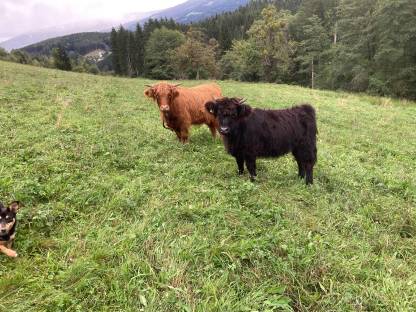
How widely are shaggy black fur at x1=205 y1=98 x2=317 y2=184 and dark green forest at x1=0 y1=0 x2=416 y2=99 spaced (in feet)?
115

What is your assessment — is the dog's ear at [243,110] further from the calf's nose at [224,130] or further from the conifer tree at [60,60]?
the conifer tree at [60,60]

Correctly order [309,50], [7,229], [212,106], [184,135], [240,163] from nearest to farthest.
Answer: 1. [7,229]
2. [212,106]
3. [240,163]
4. [184,135]
5. [309,50]

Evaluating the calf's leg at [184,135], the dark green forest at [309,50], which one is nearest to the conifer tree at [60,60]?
the dark green forest at [309,50]

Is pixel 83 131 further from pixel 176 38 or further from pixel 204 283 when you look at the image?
pixel 176 38

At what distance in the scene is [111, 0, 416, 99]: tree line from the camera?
39.2 m

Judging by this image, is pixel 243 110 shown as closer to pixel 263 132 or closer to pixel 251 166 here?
pixel 263 132

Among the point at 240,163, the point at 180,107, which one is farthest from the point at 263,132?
the point at 180,107

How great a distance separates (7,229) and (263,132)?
5136 millimetres

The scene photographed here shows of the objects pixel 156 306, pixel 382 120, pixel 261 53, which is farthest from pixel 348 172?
pixel 261 53

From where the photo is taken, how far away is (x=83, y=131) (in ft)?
32.7

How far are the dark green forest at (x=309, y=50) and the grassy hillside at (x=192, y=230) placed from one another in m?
A: 35.5

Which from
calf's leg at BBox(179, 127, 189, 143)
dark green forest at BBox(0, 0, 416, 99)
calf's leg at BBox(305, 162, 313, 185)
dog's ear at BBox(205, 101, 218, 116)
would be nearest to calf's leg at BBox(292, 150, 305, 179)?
calf's leg at BBox(305, 162, 313, 185)

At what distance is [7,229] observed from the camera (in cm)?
423

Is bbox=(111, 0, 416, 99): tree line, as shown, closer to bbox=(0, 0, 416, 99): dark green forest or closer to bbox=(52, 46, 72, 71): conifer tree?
bbox=(0, 0, 416, 99): dark green forest
